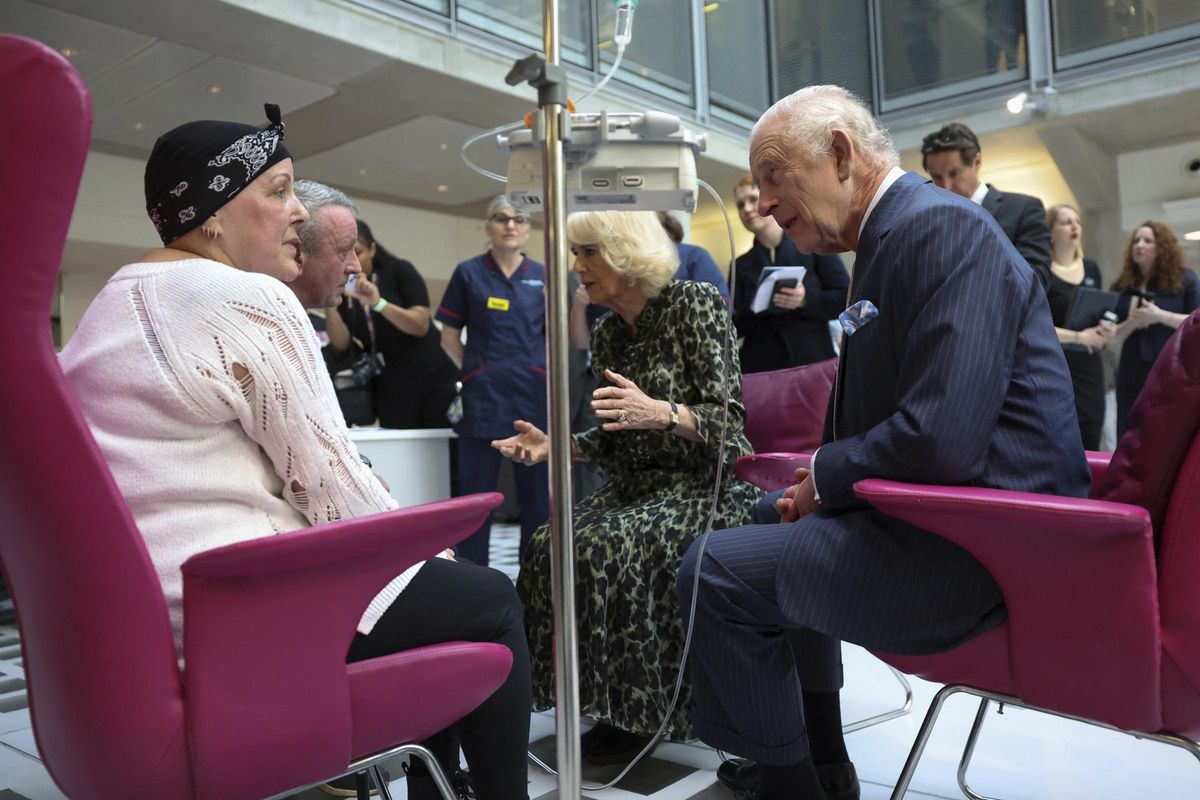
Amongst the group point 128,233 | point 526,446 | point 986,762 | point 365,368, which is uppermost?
point 128,233

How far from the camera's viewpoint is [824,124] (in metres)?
1.48

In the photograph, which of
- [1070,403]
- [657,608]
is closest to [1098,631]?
[1070,403]

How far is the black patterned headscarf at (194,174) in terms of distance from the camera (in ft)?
4.15

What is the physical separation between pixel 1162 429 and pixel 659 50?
23.8 feet

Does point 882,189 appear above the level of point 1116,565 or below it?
above

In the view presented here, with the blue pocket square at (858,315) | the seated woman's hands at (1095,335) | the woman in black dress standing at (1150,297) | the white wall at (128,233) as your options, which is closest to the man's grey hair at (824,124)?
the blue pocket square at (858,315)

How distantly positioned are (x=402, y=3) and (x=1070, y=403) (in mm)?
6044

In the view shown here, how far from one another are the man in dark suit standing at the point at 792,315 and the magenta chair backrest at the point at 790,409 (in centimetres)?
93

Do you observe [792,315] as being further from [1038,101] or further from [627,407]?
[1038,101]

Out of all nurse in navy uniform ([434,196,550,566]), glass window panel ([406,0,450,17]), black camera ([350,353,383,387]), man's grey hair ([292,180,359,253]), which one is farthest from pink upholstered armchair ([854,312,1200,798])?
glass window panel ([406,0,450,17])

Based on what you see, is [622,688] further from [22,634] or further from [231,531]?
[22,634]

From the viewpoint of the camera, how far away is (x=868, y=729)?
7.00 ft

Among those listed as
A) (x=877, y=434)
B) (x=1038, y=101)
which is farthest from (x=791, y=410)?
(x=1038, y=101)

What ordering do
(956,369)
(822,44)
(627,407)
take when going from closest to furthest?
(956,369)
(627,407)
(822,44)
